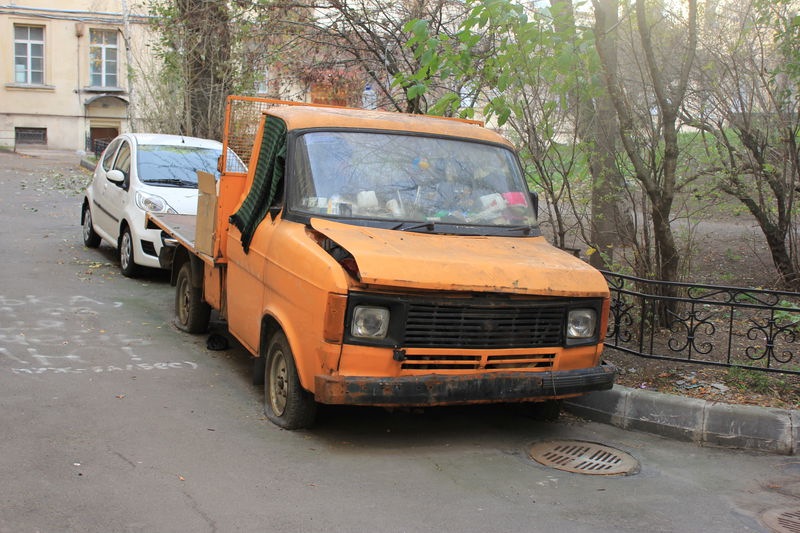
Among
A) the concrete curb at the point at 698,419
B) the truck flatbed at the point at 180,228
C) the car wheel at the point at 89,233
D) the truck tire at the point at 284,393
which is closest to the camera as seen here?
the truck tire at the point at 284,393

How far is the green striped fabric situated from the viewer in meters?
6.30

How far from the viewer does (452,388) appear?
17.3 feet

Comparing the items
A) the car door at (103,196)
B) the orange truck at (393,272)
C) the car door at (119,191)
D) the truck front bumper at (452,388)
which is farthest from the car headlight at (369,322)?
the car door at (103,196)

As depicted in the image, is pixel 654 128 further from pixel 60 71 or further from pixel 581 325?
pixel 60 71

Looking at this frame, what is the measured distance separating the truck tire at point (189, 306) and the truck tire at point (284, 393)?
2212 mm

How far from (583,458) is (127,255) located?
22.8ft

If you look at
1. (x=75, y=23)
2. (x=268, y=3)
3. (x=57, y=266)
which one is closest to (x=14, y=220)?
(x=57, y=266)

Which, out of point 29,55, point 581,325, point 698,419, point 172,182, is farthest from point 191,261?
point 29,55

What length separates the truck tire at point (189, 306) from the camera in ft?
26.7

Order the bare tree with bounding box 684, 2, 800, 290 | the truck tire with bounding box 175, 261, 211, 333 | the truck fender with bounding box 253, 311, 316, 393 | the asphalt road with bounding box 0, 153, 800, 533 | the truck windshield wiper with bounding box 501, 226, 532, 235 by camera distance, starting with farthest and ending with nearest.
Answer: the bare tree with bounding box 684, 2, 800, 290 < the truck tire with bounding box 175, 261, 211, 333 < the truck windshield wiper with bounding box 501, 226, 532, 235 < the truck fender with bounding box 253, 311, 316, 393 < the asphalt road with bounding box 0, 153, 800, 533

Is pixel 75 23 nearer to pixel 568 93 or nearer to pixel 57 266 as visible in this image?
pixel 57 266

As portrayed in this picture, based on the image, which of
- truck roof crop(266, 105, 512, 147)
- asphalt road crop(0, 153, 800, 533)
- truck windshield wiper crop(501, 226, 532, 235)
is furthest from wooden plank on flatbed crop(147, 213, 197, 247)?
truck windshield wiper crop(501, 226, 532, 235)

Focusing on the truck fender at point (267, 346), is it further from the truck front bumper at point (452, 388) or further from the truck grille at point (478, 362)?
the truck grille at point (478, 362)

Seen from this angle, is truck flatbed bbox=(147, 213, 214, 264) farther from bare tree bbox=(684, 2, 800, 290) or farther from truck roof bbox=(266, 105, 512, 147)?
bare tree bbox=(684, 2, 800, 290)
